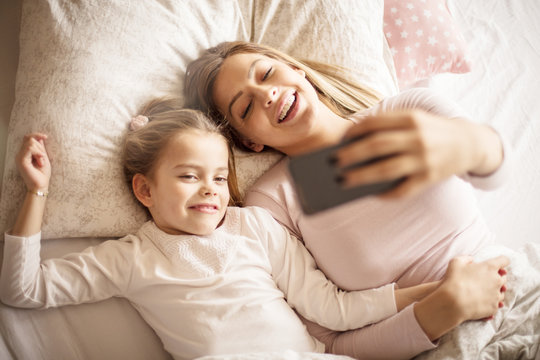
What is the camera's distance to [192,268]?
95 centimetres

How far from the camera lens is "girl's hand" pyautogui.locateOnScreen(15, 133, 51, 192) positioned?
0.92 metres

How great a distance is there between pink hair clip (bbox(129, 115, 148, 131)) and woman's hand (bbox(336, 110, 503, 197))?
2.21 ft

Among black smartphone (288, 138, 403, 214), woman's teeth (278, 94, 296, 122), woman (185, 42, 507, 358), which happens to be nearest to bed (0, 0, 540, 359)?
woman (185, 42, 507, 358)

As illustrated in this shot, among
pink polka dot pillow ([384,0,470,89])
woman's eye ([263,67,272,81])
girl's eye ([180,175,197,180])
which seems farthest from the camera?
pink polka dot pillow ([384,0,470,89])

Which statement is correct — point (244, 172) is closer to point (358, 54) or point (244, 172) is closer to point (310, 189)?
point (358, 54)

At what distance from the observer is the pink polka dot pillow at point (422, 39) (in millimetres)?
1461

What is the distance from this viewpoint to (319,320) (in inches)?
39.6

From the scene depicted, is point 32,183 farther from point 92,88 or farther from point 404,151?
point 404,151

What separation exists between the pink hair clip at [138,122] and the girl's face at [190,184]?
10 centimetres

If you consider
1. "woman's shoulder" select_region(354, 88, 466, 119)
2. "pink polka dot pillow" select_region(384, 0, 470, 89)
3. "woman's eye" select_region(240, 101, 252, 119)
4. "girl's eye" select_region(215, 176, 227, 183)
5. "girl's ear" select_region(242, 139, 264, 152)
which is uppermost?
"pink polka dot pillow" select_region(384, 0, 470, 89)

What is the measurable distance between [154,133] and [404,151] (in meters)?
0.72

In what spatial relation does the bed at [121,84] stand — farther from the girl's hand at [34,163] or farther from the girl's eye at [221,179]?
the girl's eye at [221,179]

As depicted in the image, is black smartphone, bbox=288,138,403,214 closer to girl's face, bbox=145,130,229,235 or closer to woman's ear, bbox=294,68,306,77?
girl's face, bbox=145,130,229,235

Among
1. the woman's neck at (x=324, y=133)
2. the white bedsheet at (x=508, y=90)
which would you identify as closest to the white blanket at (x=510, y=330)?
the white bedsheet at (x=508, y=90)
